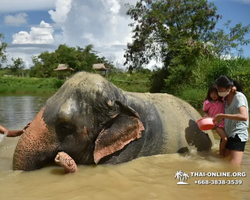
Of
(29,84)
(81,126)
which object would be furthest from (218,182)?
(29,84)

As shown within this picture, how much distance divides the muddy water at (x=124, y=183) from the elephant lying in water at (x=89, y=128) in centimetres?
16

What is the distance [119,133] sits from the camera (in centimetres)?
384

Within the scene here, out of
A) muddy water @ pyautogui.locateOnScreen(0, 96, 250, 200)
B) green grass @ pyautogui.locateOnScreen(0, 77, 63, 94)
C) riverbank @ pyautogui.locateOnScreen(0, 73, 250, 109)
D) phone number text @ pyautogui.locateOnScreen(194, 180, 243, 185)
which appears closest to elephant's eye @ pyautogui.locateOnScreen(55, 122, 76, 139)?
muddy water @ pyautogui.locateOnScreen(0, 96, 250, 200)

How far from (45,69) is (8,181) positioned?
57250 mm

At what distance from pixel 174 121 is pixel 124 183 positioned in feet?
4.97

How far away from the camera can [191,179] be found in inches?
144

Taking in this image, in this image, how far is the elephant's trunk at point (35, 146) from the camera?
354 cm

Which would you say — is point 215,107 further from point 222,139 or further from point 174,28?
point 174,28

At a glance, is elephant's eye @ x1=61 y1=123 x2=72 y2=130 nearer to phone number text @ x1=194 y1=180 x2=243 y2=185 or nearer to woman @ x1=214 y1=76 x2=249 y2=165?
phone number text @ x1=194 y1=180 x2=243 y2=185

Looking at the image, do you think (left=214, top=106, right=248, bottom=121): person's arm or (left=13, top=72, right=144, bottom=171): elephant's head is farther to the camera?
(left=214, top=106, right=248, bottom=121): person's arm

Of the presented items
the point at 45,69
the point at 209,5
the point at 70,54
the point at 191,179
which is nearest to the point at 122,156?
the point at 191,179

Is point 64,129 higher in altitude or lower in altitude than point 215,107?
lower

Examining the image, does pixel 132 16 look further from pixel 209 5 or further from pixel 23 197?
pixel 23 197

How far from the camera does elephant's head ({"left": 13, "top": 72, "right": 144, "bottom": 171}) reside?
3549mm
